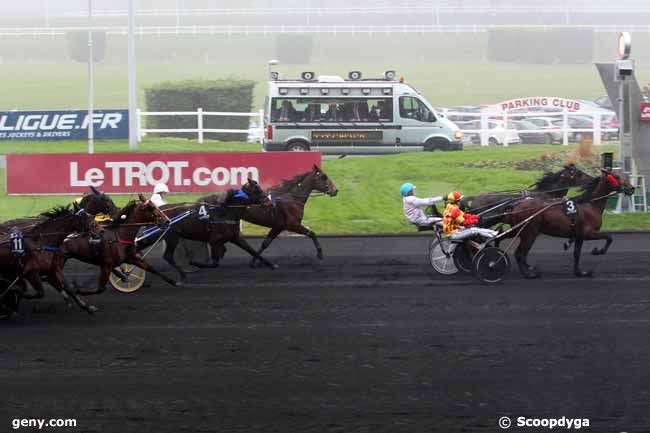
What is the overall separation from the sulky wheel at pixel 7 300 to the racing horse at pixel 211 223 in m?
2.32

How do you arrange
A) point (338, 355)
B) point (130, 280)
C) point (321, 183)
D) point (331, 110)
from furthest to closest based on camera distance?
point (331, 110), point (321, 183), point (130, 280), point (338, 355)

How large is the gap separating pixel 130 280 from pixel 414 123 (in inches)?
540

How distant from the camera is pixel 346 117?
2491cm

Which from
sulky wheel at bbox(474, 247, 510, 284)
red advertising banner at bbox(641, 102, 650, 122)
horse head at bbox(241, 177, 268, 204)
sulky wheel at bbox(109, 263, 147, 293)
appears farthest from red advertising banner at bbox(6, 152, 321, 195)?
red advertising banner at bbox(641, 102, 650, 122)

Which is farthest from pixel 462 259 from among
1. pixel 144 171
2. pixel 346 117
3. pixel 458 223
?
pixel 346 117

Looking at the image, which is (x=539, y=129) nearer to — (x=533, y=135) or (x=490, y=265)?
(x=533, y=135)

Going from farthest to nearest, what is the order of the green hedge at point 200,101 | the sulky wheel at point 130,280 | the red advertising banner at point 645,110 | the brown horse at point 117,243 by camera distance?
the green hedge at point 200,101 → the red advertising banner at point 645,110 → the sulky wheel at point 130,280 → the brown horse at point 117,243

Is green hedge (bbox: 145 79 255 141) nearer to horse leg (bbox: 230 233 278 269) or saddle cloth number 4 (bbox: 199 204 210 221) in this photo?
horse leg (bbox: 230 233 278 269)

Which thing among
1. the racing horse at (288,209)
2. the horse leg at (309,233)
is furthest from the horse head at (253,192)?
the horse leg at (309,233)

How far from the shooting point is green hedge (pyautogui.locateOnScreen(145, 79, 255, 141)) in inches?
1305

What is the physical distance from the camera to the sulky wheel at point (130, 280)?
12570 mm

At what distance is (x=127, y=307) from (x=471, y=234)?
14.0ft

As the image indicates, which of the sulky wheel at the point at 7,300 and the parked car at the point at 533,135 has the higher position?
the parked car at the point at 533,135

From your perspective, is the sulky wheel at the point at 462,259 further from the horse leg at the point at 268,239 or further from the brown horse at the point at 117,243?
the brown horse at the point at 117,243
